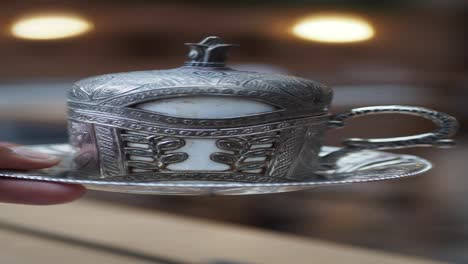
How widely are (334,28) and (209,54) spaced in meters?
0.28

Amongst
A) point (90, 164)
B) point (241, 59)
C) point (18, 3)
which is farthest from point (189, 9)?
point (90, 164)

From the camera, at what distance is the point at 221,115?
12.9 inches

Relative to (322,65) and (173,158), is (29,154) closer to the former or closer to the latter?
(173,158)

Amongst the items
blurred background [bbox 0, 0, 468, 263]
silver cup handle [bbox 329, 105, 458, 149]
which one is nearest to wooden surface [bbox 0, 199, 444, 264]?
blurred background [bbox 0, 0, 468, 263]

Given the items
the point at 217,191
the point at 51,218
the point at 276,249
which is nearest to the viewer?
the point at 217,191

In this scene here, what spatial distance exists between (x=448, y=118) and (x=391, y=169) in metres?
0.04

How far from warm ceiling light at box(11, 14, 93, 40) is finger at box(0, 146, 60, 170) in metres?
0.31

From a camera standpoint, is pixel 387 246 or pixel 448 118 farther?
pixel 387 246

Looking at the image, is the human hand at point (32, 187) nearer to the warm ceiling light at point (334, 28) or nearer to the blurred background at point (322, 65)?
the blurred background at point (322, 65)

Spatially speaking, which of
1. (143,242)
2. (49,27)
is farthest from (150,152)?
(49,27)

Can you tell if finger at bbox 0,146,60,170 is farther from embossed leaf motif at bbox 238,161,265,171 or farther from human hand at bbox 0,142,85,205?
embossed leaf motif at bbox 238,161,265,171

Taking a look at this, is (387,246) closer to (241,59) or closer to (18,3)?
(241,59)

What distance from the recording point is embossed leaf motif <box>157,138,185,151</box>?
330mm

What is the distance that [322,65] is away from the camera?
2.05 feet
